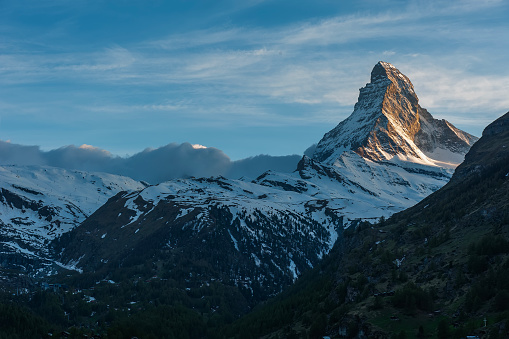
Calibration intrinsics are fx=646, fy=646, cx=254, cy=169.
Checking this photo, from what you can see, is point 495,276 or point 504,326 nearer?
point 504,326

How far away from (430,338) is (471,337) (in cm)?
1783

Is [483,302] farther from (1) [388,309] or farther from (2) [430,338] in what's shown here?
(1) [388,309]

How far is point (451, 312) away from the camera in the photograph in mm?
180000

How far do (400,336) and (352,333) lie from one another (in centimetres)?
2988

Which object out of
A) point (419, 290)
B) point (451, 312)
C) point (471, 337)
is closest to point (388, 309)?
point (419, 290)

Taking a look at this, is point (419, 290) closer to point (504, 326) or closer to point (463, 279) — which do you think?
point (463, 279)

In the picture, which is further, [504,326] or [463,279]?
[463,279]

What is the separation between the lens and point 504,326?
485ft

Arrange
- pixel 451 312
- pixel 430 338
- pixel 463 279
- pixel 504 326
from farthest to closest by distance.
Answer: pixel 463 279, pixel 451 312, pixel 430 338, pixel 504 326

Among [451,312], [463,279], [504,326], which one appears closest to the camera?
[504,326]

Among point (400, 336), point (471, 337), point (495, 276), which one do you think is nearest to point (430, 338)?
point (400, 336)

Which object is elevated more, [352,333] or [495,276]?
[495,276]

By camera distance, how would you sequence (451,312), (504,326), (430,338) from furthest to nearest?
(451,312) → (430,338) → (504,326)

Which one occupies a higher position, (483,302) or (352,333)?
(483,302)
